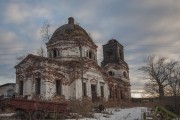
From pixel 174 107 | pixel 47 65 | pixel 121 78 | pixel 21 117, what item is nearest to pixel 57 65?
pixel 47 65

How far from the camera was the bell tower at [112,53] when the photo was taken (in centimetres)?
4381

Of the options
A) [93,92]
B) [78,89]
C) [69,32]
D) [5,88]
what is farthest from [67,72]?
[5,88]

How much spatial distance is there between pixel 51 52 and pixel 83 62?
484cm

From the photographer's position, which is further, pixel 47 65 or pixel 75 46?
pixel 75 46

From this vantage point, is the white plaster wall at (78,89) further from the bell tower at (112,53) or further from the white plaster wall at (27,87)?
the bell tower at (112,53)

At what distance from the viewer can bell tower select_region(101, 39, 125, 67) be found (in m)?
43.8

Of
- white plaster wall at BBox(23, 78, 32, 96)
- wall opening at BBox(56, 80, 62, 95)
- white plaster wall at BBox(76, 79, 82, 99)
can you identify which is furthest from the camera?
white plaster wall at BBox(76, 79, 82, 99)

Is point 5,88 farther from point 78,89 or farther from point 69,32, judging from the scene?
point 78,89

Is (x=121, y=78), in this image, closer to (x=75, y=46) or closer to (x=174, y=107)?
(x=75, y=46)

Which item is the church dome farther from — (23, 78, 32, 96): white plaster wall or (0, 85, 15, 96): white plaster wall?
(0, 85, 15, 96): white plaster wall

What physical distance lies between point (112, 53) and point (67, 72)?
1518cm

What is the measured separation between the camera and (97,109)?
2591 cm

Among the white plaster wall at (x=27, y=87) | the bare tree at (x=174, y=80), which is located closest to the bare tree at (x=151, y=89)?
the bare tree at (x=174, y=80)

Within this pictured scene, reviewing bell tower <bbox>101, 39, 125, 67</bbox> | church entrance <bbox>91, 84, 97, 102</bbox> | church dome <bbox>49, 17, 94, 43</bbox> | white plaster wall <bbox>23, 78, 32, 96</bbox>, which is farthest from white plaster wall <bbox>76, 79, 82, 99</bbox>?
bell tower <bbox>101, 39, 125, 67</bbox>
